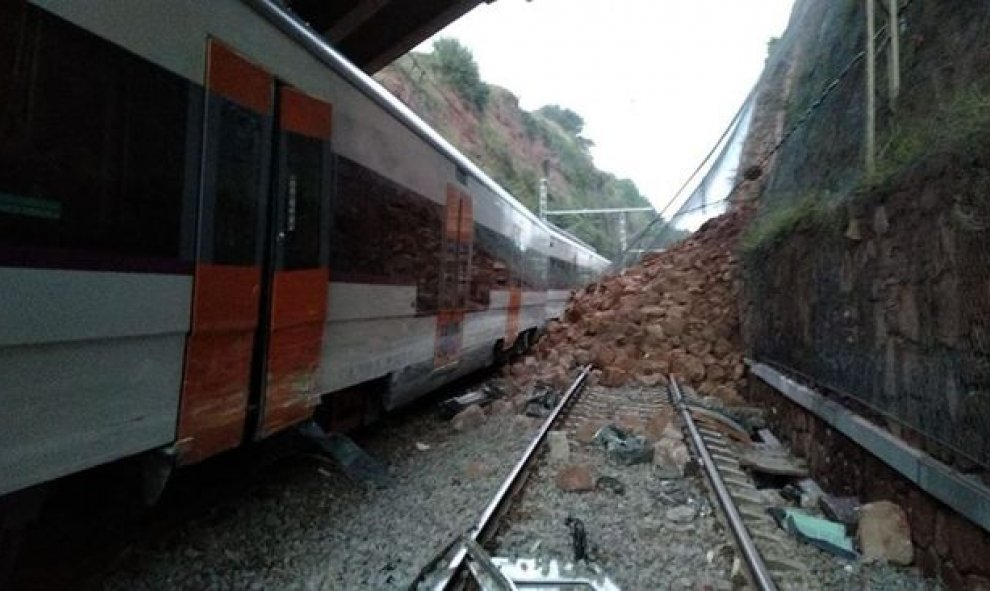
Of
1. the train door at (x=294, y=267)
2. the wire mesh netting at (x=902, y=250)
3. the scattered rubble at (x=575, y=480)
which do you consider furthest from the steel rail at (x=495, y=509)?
the wire mesh netting at (x=902, y=250)

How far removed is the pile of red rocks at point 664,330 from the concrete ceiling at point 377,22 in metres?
6.18

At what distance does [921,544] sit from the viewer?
4.25 m

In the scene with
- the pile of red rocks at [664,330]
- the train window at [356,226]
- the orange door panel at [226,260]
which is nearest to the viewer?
the orange door panel at [226,260]

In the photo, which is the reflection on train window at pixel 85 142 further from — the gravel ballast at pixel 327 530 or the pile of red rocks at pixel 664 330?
the pile of red rocks at pixel 664 330

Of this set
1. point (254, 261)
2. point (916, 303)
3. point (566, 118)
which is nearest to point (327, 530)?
point (254, 261)

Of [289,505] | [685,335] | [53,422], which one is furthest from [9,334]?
[685,335]

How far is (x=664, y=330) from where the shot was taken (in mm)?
14125

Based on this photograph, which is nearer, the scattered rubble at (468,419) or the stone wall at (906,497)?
the stone wall at (906,497)

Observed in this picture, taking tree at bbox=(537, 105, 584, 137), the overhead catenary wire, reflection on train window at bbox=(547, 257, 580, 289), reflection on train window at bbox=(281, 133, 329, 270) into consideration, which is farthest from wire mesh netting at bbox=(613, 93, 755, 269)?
tree at bbox=(537, 105, 584, 137)

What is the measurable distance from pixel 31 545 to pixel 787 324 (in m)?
7.71

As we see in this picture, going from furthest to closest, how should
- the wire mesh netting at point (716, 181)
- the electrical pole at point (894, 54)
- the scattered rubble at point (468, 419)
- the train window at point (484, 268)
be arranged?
the wire mesh netting at point (716, 181)
the train window at point (484, 268)
the scattered rubble at point (468, 419)
the electrical pole at point (894, 54)

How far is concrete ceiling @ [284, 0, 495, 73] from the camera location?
10.8 metres

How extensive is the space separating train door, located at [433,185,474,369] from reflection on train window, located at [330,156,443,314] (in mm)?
243

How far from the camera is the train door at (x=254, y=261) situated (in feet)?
11.2
